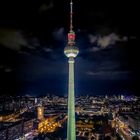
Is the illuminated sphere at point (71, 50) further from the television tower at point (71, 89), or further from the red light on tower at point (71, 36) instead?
the red light on tower at point (71, 36)

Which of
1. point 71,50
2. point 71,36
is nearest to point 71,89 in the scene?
point 71,50

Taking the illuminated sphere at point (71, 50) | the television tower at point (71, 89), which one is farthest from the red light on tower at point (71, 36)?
the illuminated sphere at point (71, 50)

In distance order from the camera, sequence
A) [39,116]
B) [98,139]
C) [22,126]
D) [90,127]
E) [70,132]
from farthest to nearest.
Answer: [39,116] → [90,127] → [22,126] → [98,139] → [70,132]

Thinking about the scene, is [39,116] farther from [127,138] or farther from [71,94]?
[71,94]

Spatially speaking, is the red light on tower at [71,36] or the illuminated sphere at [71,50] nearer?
the red light on tower at [71,36]

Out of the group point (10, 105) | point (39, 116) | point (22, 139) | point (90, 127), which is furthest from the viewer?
point (10, 105)

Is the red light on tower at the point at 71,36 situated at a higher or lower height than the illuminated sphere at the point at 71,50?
higher

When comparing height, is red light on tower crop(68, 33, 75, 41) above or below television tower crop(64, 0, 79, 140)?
above

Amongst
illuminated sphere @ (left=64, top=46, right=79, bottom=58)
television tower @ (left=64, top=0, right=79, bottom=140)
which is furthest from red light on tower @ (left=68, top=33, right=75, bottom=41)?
illuminated sphere @ (left=64, top=46, right=79, bottom=58)

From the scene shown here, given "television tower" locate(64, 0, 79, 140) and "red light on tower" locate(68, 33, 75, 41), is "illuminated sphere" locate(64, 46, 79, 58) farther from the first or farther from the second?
"red light on tower" locate(68, 33, 75, 41)

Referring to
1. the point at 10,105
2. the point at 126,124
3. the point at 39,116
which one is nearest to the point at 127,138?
the point at 126,124

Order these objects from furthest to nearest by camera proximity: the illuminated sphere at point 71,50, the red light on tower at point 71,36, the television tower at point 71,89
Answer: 1. the illuminated sphere at point 71,50
2. the red light on tower at point 71,36
3. the television tower at point 71,89
